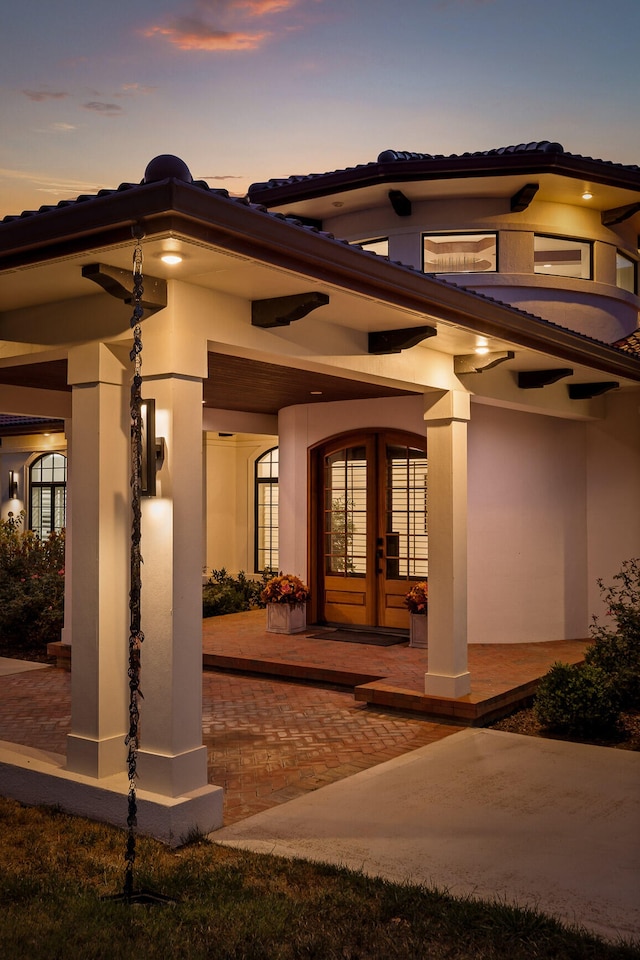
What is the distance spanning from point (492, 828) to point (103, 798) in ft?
7.79

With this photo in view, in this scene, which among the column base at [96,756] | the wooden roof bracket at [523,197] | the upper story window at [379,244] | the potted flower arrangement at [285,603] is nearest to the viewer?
the column base at [96,756]

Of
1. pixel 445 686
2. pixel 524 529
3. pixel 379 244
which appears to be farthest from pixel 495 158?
pixel 445 686

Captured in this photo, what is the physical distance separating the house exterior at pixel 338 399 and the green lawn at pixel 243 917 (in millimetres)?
592

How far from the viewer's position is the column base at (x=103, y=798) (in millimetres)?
5145

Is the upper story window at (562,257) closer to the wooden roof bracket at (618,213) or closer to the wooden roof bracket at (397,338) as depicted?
the wooden roof bracket at (618,213)

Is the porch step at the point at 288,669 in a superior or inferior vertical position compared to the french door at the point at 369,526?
inferior

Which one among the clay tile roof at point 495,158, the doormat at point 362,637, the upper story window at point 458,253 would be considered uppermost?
the clay tile roof at point 495,158

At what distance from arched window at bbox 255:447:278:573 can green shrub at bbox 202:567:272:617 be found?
1134mm

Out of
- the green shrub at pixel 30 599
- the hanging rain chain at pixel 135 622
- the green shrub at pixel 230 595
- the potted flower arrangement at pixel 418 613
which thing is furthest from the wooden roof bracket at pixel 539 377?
the green shrub at pixel 30 599

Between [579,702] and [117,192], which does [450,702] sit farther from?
[117,192]

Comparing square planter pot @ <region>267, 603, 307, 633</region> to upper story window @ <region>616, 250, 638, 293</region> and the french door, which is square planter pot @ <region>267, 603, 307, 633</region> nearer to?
the french door

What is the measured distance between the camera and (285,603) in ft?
38.4

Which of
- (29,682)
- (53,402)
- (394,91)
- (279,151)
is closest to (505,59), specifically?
(394,91)

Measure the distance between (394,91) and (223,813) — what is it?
16335 millimetres
